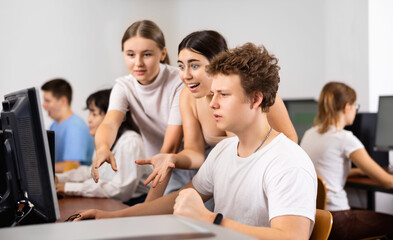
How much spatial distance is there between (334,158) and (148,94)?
4.55ft

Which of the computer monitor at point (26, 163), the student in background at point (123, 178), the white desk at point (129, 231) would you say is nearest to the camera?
the white desk at point (129, 231)

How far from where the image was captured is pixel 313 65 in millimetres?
4707

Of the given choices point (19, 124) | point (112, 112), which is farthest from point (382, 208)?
point (19, 124)

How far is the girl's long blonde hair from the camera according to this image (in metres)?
2.98

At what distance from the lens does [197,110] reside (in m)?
1.84

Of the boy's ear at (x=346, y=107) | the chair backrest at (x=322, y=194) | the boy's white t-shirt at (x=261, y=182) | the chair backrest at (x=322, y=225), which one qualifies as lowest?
the chair backrest at (x=322, y=194)

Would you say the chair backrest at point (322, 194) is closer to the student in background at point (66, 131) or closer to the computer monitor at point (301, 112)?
the student in background at point (66, 131)

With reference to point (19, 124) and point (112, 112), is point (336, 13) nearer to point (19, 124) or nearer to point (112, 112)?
point (112, 112)

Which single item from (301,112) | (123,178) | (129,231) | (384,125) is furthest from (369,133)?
(129,231)

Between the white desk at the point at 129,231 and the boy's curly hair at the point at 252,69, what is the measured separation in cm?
68

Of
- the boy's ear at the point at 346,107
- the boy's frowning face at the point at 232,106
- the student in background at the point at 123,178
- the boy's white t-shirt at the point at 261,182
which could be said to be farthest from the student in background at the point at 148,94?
the boy's ear at the point at 346,107

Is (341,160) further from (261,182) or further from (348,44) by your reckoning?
(261,182)

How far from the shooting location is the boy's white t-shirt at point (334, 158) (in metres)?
2.91

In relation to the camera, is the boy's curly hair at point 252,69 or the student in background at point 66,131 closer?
the boy's curly hair at point 252,69
